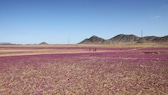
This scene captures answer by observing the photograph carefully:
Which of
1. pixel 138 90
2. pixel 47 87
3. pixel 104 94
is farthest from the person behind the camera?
pixel 47 87

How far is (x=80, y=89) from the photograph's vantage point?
30.0ft

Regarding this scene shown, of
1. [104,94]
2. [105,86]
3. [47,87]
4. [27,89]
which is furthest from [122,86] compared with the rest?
[27,89]

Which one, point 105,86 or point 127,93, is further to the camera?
point 105,86

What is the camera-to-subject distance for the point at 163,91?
8.47 m

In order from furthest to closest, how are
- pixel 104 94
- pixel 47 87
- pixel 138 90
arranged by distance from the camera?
pixel 47 87
pixel 138 90
pixel 104 94

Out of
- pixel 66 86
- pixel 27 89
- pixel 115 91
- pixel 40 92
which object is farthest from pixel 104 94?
pixel 27 89

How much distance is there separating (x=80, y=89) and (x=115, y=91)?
1.91m

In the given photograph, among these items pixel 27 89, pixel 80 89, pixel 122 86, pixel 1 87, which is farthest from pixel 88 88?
pixel 1 87

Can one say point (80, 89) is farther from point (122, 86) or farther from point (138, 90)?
point (138, 90)

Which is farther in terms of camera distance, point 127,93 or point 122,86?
point 122,86

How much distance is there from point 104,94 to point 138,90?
1.95 metres

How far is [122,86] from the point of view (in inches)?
380

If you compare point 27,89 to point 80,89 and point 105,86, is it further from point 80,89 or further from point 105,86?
point 105,86

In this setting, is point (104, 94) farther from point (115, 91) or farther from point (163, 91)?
point (163, 91)
